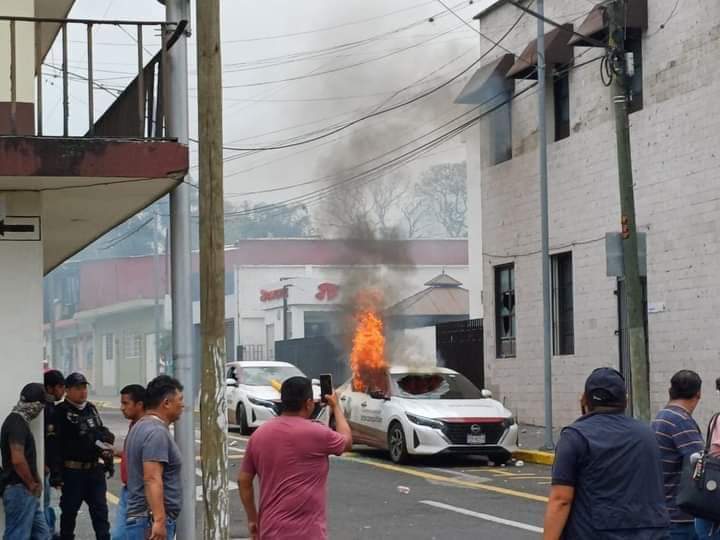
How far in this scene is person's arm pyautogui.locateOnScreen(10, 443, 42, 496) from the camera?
9.47 metres

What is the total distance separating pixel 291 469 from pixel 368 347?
17098 mm

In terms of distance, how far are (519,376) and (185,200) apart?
17244 mm

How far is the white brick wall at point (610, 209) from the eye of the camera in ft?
67.0

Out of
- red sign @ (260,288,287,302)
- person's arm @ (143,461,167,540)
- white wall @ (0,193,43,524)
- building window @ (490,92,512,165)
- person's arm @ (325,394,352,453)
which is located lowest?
person's arm @ (143,461,167,540)

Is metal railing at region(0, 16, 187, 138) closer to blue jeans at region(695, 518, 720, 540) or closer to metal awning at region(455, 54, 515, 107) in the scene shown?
blue jeans at region(695, 518, 720, 540)

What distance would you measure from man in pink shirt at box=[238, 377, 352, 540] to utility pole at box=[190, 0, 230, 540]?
141 cm

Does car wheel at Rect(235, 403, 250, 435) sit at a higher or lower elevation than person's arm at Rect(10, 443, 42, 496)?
lower

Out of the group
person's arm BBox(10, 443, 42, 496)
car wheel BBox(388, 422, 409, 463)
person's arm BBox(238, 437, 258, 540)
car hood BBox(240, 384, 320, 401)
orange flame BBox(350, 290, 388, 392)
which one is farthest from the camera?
car hood BBox(240, 384, 320, 401)

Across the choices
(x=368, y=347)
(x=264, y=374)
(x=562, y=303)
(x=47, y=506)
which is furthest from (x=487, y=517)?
(x=264, y=374)

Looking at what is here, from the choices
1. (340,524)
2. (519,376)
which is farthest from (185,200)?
(519,376)

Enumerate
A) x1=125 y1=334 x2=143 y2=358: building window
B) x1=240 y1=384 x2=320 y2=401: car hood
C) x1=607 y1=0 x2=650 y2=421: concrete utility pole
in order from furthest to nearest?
x1=125 y1=334 x2=143 y2=358: building window
x1=240 y1=384 x2=320 y2=401: car hood
x1=607 y1=0 x2=650 y2=421: concrete utility pole

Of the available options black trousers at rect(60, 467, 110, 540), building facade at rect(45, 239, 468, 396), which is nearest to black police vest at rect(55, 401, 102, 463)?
black trousers at rect(60, 467, 110, 540)

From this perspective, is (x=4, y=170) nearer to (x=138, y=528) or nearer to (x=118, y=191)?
(x=118, y=191)

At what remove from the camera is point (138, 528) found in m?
7.90
